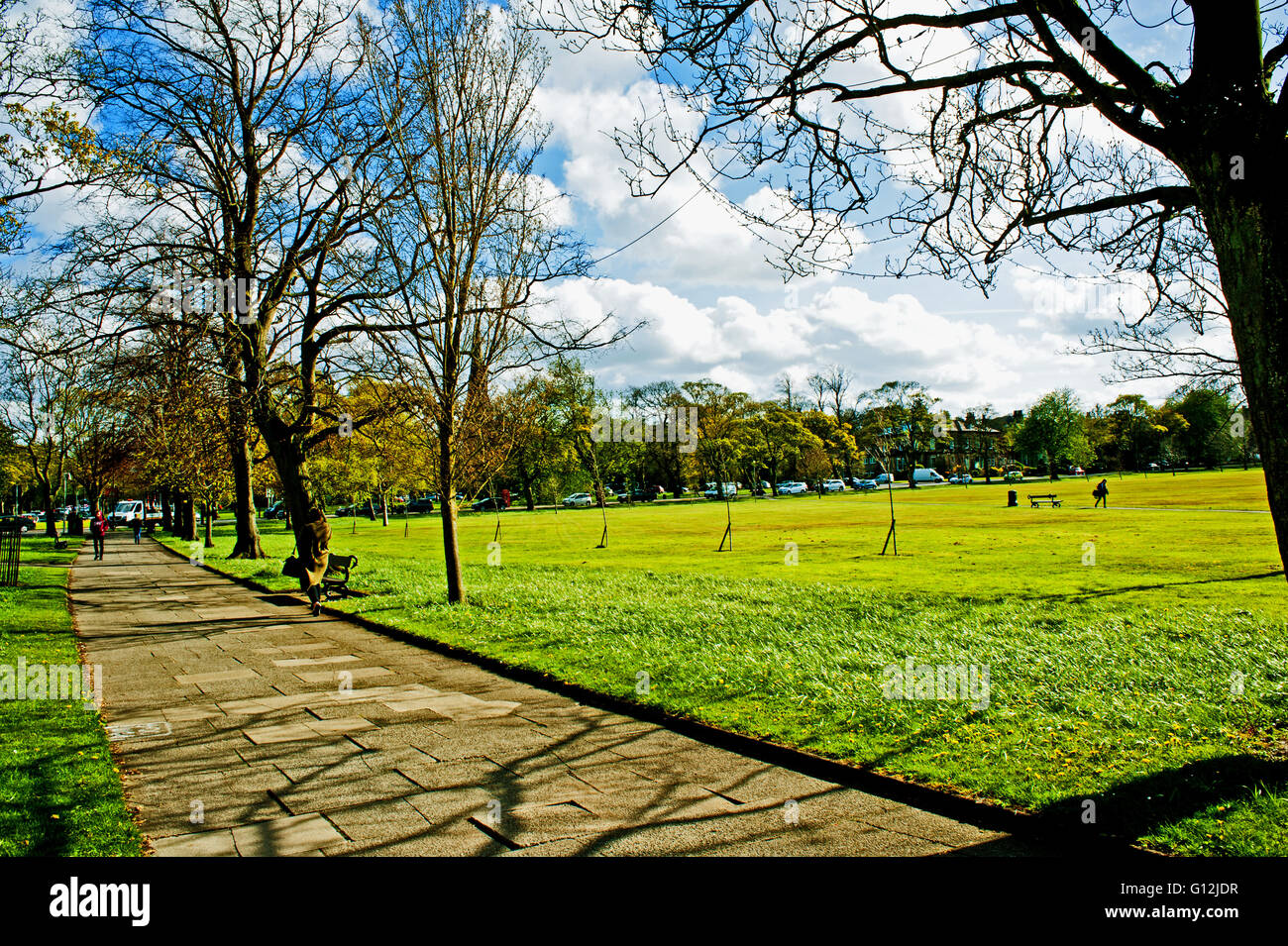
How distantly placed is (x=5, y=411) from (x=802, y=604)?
160 feet

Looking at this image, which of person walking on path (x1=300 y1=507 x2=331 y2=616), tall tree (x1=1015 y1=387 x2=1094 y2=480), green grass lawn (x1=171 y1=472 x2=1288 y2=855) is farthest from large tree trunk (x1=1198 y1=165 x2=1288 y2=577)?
tall tree (x1=1015 y1=387 x2=1094 y2=480)

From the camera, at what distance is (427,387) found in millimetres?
13953

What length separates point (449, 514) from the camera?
1355cm

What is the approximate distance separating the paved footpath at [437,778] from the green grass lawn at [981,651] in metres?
0.71

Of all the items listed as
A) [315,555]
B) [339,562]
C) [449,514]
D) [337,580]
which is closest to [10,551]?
[339,562]

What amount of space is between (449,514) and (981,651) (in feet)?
29.8

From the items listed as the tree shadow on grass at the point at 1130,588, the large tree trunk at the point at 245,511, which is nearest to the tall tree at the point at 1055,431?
the tree shadow on grass at the point at 1130,588

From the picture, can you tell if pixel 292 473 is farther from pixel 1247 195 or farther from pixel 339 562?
pixel 1247 195

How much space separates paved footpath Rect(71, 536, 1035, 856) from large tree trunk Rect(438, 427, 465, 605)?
4.20 metres

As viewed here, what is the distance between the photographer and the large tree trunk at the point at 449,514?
43.6ft

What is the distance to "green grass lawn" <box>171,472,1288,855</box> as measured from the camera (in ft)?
15.8

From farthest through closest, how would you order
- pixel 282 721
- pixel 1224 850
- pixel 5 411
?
pixel 5 411
pixel 282 721
pixel 1224 850
